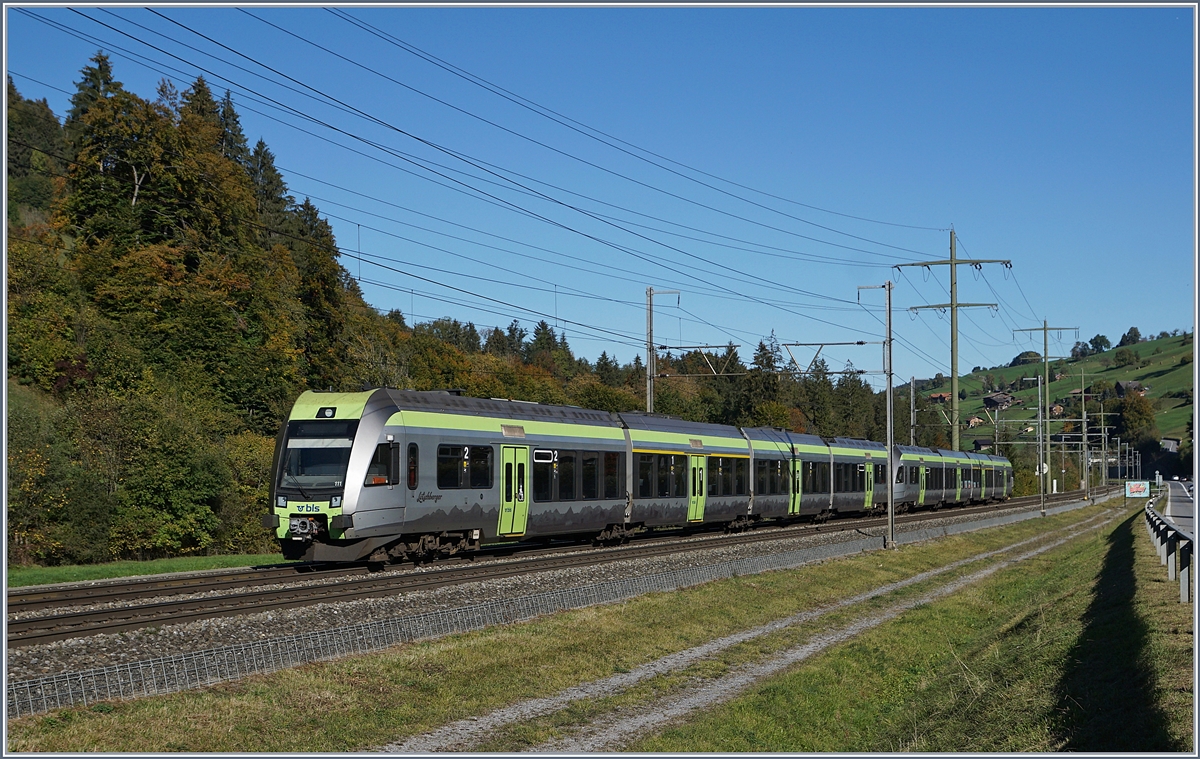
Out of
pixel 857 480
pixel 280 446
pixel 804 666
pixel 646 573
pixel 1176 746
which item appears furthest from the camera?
pixel 857 480

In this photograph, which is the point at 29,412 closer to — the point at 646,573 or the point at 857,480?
the point at 646,573

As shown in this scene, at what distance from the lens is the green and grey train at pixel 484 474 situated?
2339 centimetres

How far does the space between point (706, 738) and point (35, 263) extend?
56403 mm

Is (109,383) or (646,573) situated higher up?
(109,383)

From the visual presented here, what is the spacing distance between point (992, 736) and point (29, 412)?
3637 cm

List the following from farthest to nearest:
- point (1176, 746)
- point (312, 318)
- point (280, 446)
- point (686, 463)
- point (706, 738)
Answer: point (312, 318), point (686, 463), point (280, 446), point (706, 738), point (1176, 746)

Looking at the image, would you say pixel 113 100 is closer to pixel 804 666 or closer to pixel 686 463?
pixel 686 463

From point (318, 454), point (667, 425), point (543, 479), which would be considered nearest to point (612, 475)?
point (543, 479)

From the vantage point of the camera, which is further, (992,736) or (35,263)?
(35,263)

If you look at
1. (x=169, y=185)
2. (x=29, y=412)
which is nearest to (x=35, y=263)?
(x=169, y=185)

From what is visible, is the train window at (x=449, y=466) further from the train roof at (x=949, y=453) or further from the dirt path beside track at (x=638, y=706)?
the train roof at (x=949, y=453)

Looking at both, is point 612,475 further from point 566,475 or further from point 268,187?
point 268,187

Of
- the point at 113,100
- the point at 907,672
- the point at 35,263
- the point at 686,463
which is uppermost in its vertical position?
the point at 113,100

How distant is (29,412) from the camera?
130ft
